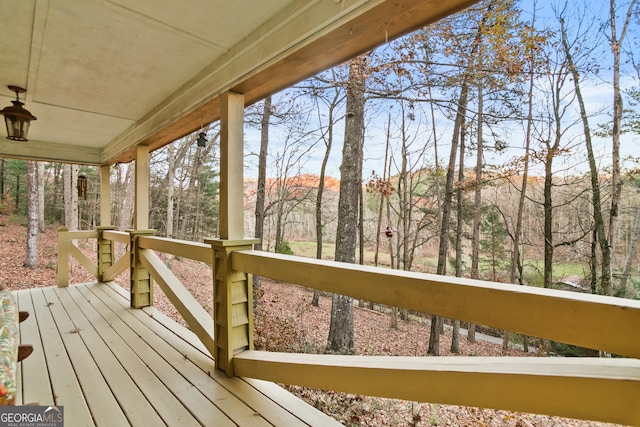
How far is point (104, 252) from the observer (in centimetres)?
490

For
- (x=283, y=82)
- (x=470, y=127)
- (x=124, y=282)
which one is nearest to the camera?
(x=283, y=82)

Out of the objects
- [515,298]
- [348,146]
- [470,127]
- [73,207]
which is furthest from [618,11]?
[73,207]

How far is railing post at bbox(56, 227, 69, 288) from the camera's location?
4699 mm

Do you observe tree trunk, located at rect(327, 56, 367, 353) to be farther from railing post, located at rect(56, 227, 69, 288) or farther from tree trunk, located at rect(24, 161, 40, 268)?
tree trunk, located at rect(24, 161, 40, 268)

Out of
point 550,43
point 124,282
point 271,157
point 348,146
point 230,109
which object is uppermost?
point 550,43

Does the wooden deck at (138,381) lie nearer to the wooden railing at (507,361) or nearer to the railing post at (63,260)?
the wooden railing at (507,361)

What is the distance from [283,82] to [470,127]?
8.22m

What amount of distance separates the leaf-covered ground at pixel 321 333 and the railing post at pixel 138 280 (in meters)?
1.64

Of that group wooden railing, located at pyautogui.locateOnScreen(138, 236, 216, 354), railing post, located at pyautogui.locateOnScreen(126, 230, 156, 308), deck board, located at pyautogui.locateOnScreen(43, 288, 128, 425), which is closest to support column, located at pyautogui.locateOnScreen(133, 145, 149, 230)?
railing post, located at pyautogui.locateOnScreen(126, 230, 156, 308)

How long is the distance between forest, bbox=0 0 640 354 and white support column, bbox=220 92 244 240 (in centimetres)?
231

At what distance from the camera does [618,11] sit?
6.36 meters

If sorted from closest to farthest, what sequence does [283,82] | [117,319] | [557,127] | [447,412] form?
[283,82] < [117,319] < [447,412] < [557,127]

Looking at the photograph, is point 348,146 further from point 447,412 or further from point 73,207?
point 73,207

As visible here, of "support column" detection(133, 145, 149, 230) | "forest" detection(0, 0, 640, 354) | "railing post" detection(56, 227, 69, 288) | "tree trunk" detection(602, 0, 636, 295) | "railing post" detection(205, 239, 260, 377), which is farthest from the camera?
"tree trunk" detection(602, 0, 636, 295)
